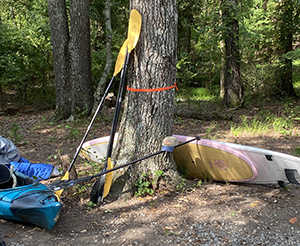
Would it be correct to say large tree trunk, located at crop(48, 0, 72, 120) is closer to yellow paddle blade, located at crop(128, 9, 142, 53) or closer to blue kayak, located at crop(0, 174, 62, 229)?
yellow paddle blade, located at crop(128, 9, 142, 53)

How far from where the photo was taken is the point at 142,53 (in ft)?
10.1

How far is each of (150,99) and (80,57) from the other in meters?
5.10

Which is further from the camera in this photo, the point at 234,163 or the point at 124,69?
the point at 234,163

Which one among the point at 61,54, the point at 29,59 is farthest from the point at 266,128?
the point at 29,59

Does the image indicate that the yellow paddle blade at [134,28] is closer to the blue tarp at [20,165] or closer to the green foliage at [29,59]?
the blue tarp at [20,165]

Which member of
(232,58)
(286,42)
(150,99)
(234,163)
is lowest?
(234,163)

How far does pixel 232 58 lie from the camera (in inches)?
320

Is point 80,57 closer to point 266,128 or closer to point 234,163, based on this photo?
point 266,128

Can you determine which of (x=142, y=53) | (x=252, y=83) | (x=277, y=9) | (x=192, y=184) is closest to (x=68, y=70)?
(x=142, y=53)

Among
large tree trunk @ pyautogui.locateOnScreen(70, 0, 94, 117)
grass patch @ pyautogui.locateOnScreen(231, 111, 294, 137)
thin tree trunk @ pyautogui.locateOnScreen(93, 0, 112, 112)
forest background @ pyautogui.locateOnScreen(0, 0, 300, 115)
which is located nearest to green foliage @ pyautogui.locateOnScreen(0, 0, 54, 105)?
forest background @ pyautogui.locateOnScreen(0, 0, 300, 115)

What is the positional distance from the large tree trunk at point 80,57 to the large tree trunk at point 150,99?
4.38 m

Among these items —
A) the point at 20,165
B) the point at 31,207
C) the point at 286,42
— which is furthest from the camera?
the point at 286,42

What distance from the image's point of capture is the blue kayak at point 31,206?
8.46 feet

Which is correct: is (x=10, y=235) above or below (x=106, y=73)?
below
